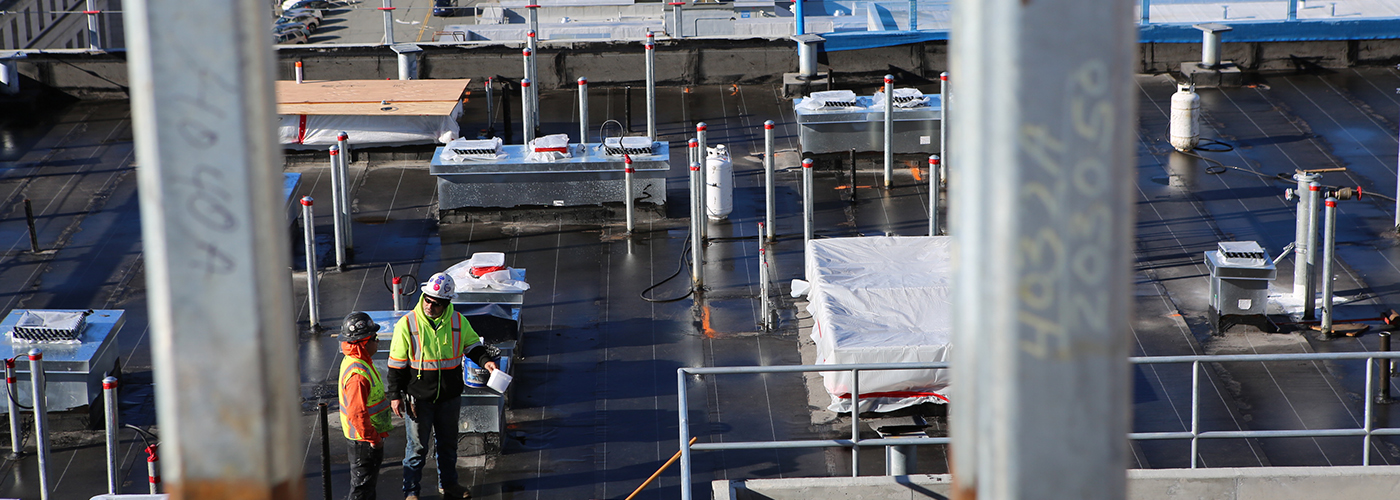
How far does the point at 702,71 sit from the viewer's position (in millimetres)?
21703

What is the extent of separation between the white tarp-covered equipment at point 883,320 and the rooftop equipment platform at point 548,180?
4035 mm

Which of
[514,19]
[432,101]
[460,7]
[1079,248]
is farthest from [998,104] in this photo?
[460,7]

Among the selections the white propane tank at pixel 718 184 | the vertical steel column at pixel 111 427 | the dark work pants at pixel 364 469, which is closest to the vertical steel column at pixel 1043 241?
the dark work pants at pixel 364 469

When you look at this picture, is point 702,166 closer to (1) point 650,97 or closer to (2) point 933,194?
(2) point 933,194

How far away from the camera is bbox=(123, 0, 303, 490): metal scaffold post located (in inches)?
77.9

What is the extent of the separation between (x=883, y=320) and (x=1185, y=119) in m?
8.37

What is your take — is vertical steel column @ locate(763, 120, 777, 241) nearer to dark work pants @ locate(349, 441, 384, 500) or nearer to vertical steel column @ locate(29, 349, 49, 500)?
dark work pants @ locate(349, 441, 384, 500)

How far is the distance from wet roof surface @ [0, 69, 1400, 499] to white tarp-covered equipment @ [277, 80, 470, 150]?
417 mm

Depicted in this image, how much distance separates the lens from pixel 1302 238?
1221 centimetres

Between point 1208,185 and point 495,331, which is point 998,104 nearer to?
point 495,331

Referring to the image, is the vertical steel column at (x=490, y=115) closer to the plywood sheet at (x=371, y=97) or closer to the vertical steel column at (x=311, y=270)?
the plywood sheet at (x=371, y=97)

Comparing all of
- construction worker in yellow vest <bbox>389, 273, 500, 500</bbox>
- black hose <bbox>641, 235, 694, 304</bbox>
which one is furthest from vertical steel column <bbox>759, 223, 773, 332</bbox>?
construction worker in yellow vest <bbox>389, 273, 500, 500</bbox>

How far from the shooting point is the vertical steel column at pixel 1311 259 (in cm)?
1176

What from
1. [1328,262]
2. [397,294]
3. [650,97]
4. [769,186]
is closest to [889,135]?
[769,186]
